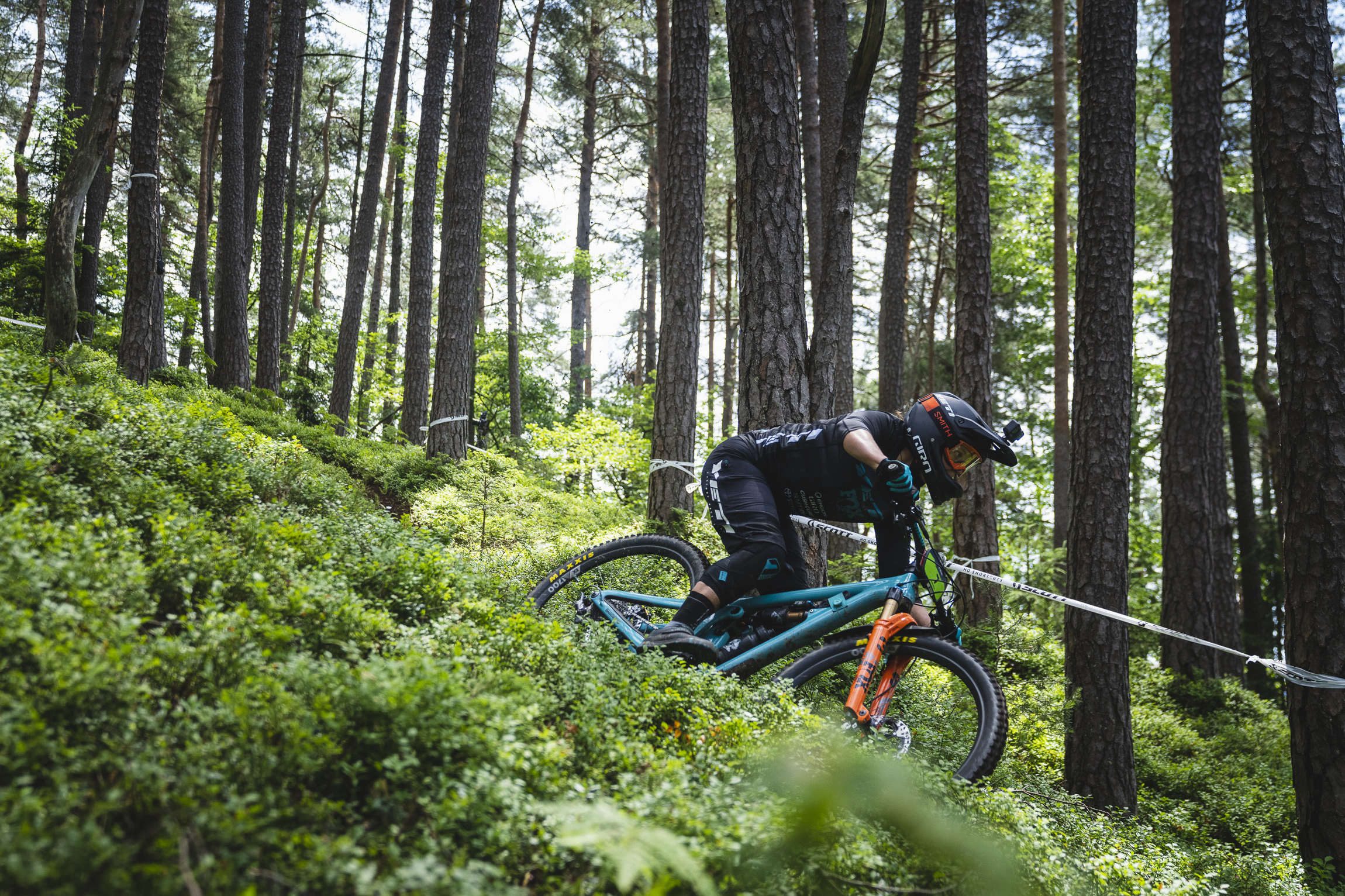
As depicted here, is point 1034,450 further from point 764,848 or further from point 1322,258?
point 764,848

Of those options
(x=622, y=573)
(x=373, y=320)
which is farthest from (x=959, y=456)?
(x=373, y=320)

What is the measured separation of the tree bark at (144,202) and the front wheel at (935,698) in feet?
27.6

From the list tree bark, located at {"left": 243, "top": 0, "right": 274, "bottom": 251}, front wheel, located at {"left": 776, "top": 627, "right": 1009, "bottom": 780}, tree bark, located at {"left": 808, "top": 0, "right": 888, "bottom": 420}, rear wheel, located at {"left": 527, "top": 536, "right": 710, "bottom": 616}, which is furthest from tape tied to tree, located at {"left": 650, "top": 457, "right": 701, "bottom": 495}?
tree bark, located at {"left": 243, "top": 0, "right": 274, "bottom": 251}

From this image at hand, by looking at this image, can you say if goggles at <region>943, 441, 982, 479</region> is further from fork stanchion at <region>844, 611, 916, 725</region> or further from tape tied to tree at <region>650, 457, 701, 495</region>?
tape tied to tree at <region>650, 457, 701, 495</region>

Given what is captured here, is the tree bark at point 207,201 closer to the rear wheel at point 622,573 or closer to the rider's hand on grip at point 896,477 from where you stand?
the rear wheel at point 622,573

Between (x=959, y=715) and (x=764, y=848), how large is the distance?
7.61 feet

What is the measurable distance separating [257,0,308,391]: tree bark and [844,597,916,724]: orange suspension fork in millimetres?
15221

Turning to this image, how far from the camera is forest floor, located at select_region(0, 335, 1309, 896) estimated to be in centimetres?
193

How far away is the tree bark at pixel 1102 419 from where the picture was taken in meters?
6.22

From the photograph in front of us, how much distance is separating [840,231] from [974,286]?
8.36 feet

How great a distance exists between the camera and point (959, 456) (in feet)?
14.4

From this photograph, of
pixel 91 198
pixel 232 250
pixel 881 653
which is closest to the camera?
pixel 881 653

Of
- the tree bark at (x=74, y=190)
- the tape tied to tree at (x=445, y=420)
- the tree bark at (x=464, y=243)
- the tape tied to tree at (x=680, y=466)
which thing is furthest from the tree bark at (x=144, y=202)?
the tape tied to tree at (x=680, y=466)

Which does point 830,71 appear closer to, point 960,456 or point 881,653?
point 960,456
